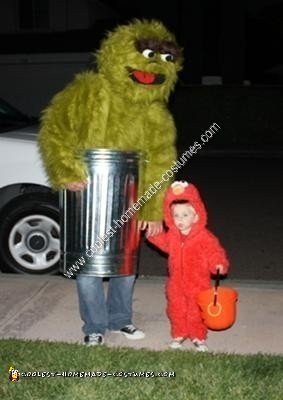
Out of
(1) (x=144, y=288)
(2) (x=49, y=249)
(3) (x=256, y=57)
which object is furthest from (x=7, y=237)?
(3) (x=256, y=57)

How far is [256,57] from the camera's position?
157ft

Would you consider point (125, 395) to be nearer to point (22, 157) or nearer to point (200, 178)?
point (22, 157)

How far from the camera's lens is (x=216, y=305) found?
4.12m

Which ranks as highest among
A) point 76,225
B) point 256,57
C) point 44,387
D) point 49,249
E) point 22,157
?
point 256,57

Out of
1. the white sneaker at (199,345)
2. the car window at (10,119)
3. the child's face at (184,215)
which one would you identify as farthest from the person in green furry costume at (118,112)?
the car window at (10,119)

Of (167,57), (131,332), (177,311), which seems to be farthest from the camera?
(131,332)

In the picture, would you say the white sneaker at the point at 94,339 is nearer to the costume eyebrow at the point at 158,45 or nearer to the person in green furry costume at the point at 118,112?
the person in green furry costume at the point at 118,112

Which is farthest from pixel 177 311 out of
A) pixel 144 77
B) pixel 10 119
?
pixel 10 119

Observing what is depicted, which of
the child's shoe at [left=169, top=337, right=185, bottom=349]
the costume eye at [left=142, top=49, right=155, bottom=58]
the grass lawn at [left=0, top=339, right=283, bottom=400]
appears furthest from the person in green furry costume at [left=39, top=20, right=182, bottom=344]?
the child's shoe at [left=169, top=337, right=185, bottom=349]

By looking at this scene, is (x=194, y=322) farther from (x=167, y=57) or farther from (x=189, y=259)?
(x=167, y=57)

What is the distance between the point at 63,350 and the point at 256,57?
45.8m

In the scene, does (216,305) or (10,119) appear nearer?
(216,305)

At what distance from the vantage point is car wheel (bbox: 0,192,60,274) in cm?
598

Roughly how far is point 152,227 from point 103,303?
0.58 meters
